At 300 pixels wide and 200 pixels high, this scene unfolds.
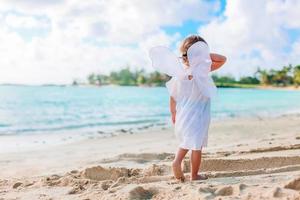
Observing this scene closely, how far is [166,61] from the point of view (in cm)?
452

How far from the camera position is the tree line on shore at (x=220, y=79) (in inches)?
4837

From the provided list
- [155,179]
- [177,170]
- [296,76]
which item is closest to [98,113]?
[155,179]

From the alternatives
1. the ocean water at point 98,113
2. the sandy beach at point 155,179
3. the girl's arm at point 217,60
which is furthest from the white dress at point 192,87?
the ocean water at point 98,113

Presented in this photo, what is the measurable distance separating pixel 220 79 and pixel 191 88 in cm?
14631

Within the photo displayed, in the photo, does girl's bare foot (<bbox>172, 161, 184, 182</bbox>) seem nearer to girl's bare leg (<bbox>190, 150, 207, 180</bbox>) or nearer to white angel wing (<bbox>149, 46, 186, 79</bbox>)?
girl's bare leg (<bbox>190, 150, 207, 180</bbox>)

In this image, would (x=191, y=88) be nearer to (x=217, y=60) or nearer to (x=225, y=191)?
(x=217, y=60)

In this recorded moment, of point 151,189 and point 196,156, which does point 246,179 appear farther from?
point 151,189

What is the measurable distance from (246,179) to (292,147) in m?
2.86

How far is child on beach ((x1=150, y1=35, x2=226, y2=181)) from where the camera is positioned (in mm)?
4484

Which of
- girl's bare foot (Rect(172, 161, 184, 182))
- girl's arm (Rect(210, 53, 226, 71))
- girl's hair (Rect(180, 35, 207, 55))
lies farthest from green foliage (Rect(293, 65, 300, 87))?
girl's bare foot (Rect(172, 161, 184, 182))

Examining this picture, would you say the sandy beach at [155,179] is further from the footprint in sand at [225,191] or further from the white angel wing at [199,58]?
the white angel wing at [199,58]

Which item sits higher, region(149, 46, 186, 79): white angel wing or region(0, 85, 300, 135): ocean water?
region(149, 46, 186, 79): white angel wing

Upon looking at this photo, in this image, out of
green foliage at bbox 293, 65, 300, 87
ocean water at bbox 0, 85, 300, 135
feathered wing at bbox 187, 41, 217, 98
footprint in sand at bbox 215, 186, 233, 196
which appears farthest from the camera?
green foliage at bbox 293, 65, 300, 87

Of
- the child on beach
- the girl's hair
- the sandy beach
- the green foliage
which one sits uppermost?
the green foliage
